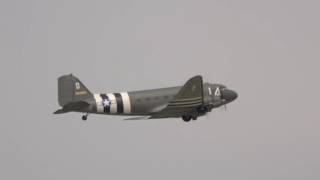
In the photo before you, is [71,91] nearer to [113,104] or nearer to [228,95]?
[113,104]

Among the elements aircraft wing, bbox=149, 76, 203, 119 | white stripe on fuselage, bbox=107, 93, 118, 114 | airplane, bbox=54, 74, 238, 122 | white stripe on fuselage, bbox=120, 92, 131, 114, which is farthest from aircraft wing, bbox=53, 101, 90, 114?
aircraft wing, bbox=149, 76, 203, 119

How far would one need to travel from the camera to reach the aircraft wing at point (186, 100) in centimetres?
9281

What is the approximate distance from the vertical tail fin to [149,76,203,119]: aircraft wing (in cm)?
600

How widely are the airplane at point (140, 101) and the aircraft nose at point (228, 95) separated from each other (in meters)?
2.72

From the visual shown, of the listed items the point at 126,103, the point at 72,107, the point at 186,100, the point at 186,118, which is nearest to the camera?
the point at 72,107

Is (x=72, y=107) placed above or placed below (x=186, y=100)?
below

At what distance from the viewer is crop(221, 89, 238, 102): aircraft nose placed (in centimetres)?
9919

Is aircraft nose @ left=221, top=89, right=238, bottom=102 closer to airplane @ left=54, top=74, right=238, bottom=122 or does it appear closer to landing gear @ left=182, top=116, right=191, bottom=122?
airplane @ left=54, top=74, right=238, bottom=122

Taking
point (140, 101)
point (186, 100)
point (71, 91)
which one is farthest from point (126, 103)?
point (186, 100)

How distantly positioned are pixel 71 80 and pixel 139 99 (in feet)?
19.5

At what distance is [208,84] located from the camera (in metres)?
98.5

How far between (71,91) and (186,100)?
9.66 meters

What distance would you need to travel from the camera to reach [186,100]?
93562mm

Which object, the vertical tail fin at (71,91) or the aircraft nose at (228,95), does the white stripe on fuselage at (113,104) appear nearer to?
the vertical tail fin at (71,91)
